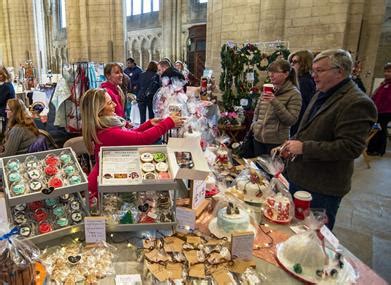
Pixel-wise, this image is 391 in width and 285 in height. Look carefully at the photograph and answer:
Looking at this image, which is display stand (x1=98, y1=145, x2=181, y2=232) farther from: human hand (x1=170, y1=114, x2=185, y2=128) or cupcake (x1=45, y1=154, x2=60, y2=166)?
human hand (x1=170, y1=114, x2=185, y2=128)

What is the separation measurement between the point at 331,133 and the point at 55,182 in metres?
1.55

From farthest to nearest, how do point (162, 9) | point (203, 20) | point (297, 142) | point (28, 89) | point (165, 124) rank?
point (162, 9) < point (203, 20) < point (28, 89) < point (165, 124) < point (297, 142)

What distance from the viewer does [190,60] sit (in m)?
12.8

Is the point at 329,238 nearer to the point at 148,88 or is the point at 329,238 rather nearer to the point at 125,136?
the point at 125,136

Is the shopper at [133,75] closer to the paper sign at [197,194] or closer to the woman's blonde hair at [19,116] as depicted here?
the woman's blonde hair at [19,116]

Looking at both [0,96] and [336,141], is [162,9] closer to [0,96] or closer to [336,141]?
[0,96]

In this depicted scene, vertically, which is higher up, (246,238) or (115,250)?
(246,238)

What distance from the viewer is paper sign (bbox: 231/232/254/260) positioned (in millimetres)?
1311

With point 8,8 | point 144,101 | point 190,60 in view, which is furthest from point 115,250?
point 8,8

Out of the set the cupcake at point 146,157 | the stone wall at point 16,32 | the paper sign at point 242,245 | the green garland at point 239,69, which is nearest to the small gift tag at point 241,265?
the paper sign at point 242,245

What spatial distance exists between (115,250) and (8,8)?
15.1 m

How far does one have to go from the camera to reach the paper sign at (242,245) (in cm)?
131

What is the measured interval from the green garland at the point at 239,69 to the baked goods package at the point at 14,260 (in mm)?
4668

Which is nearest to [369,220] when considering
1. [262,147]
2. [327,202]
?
[262,147]
